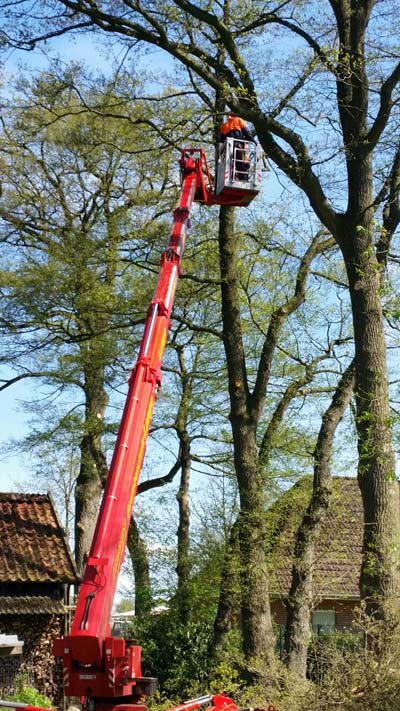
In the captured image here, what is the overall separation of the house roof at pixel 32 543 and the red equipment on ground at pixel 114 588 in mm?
11523

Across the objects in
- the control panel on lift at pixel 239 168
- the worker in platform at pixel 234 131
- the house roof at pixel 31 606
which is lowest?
the house roof at pixel 31 606

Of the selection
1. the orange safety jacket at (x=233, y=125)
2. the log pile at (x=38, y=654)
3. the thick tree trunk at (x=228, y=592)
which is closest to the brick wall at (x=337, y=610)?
the thick tree trunk at (x=228, y=592)

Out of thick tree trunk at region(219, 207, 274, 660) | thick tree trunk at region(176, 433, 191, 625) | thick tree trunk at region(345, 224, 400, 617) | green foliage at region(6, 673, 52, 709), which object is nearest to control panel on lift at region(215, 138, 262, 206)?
thick tree trunk at region(345, 224, 400, 617)

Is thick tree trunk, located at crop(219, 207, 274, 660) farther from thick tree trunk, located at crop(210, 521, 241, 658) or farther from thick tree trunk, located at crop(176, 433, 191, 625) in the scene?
thick tree trunk, located at crop(176, 433, 191, 625)

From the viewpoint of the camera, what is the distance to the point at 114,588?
370 inches

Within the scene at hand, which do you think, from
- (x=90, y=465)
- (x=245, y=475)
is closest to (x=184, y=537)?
(x=90, y=465)

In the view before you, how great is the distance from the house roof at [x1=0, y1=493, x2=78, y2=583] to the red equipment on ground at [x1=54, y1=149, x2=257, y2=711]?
1152cm

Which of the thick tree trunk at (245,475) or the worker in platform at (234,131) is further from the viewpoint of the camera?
the thick tree trunk at (245,475)

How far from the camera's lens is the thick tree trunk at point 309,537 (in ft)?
61.9

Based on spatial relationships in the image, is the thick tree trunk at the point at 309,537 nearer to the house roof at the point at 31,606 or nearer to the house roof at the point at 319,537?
the house roof at the point at 319,537

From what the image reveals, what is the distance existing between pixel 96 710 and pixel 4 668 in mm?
13387

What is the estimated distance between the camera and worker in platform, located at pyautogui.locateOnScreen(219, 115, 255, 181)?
576 inches

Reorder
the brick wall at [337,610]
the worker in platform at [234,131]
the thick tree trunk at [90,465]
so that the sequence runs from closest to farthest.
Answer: the worker in platform at [234,131] → the thick tree trunk at [90,465] → the brick wall at [337,610]

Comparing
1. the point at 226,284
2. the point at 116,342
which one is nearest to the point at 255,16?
the point at 226,284
